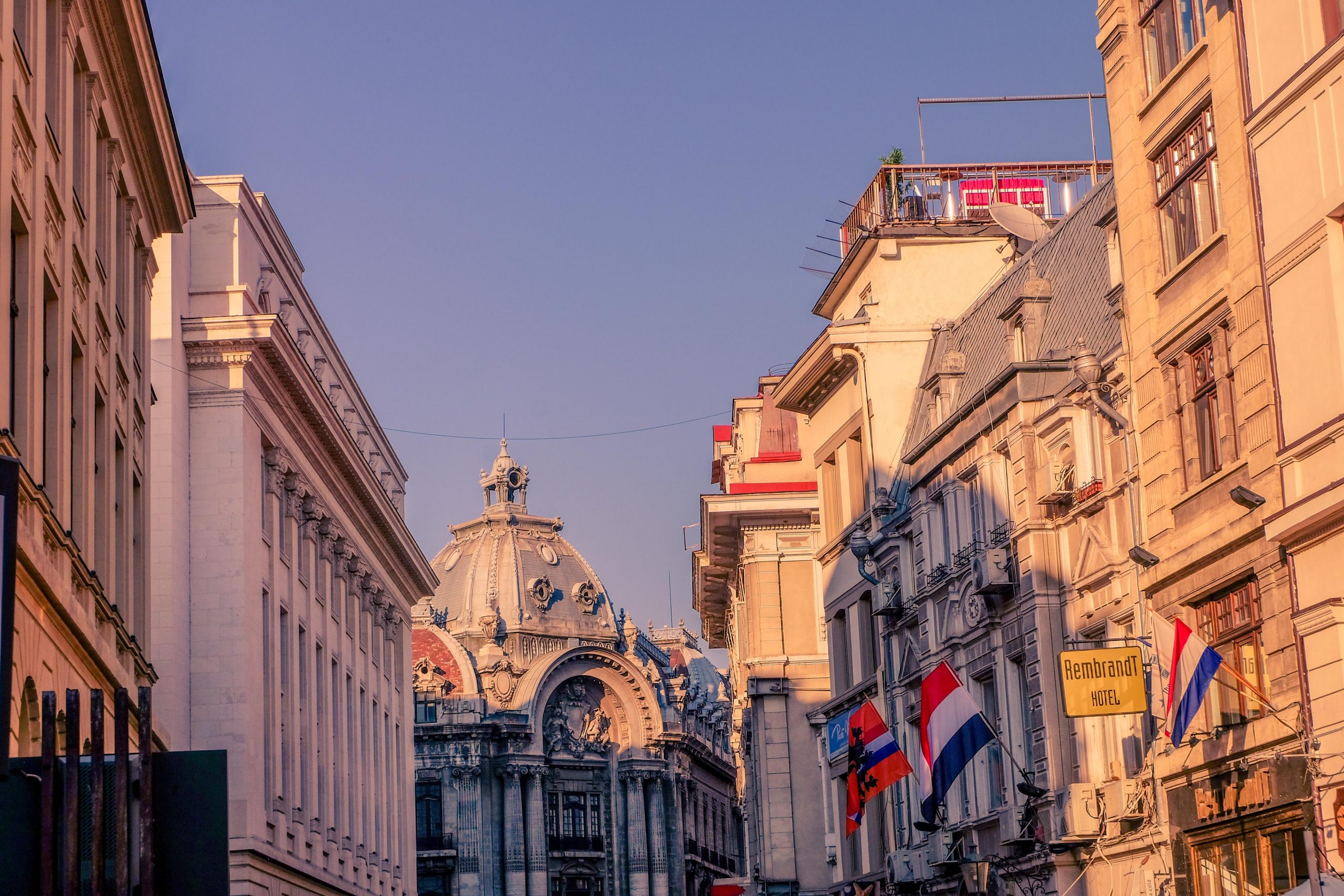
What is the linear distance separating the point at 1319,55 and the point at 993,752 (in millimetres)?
18401

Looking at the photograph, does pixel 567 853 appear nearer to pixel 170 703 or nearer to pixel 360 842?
pixel 360 842

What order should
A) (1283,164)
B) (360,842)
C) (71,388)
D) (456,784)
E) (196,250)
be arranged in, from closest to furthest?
(1283,164) < (71,388) < (196,250) < (360,842) < (456,784)

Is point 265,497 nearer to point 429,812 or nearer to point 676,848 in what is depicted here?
point 429,812

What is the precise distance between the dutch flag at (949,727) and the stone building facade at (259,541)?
13.6m

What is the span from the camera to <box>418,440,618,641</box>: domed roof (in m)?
127

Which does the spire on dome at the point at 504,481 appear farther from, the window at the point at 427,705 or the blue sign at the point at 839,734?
the blue sign at the point at 839,734

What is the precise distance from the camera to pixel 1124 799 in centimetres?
3150

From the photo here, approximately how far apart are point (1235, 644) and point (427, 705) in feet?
320

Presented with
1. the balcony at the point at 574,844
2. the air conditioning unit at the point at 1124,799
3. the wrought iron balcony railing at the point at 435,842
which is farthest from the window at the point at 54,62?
the balcony at the point at 574,844

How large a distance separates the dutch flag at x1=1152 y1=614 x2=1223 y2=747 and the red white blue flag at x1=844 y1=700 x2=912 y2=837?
12461 mm

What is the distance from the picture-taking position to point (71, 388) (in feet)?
94.5

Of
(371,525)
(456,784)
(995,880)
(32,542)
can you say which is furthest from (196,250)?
(456,784)

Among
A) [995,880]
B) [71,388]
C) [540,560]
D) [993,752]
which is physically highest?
[540,560]

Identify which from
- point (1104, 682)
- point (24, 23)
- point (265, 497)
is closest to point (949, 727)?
point (1104, 682)
